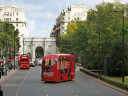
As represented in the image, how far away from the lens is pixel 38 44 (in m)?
159

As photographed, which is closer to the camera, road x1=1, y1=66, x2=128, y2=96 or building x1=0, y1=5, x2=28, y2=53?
road x1=1, y1=66, x2=128, y2=96

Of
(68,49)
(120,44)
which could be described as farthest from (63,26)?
(120,44)

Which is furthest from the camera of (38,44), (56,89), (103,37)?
(38,44)

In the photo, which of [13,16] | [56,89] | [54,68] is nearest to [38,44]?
[13,16]

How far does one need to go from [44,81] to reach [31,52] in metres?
114

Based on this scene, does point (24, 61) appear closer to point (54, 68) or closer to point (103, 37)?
point (103, 37)

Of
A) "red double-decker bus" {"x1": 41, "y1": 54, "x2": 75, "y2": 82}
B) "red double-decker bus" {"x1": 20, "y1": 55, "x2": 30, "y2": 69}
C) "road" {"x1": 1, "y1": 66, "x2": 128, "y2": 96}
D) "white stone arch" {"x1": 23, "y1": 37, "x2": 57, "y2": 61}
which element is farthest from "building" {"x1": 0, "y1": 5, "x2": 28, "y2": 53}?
"road" {"x1": 1, "y1": 66, "x2": 128, "y2": 96}

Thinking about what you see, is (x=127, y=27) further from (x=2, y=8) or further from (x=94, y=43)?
(x=2, y=8)

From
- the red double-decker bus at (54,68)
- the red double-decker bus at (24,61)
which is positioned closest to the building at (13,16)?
the red double-decker bus at (24,61)

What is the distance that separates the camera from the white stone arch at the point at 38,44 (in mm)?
156500

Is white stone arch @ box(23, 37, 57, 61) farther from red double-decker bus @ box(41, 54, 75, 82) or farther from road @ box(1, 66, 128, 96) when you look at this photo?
road @ box(1, 66, 128, 96)

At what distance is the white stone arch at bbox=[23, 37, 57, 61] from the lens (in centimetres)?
15650

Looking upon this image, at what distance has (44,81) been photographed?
4341cm

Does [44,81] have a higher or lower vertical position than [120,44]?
lower
